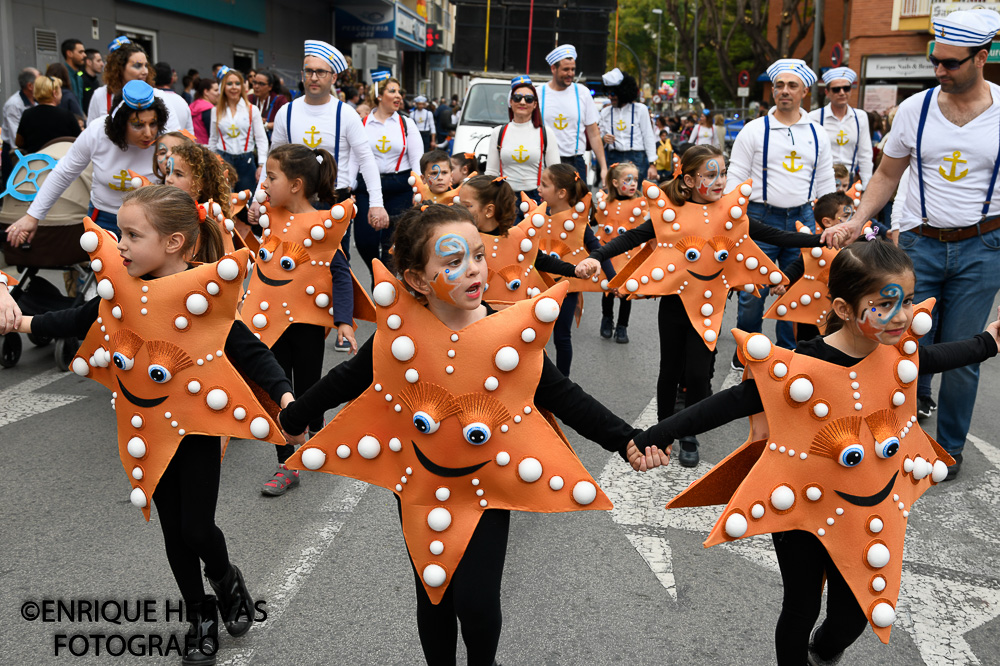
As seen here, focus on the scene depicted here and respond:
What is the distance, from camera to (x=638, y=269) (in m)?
5.38

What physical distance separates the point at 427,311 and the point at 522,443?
0.47 meters

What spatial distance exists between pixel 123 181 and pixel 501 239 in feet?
7.51

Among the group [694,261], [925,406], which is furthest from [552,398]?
[925,406]

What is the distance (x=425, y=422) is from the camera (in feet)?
8.68

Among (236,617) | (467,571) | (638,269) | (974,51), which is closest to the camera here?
(467,571)

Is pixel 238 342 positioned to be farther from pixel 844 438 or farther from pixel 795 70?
pixel 795 70

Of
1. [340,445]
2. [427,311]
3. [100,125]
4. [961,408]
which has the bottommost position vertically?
[961,408]

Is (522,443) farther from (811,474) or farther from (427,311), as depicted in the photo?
(811,474)

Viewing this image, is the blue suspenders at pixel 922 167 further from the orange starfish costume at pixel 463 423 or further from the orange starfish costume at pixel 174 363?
the orange starfish costume at pixel 174 363

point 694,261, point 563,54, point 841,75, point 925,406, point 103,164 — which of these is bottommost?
point 925,406

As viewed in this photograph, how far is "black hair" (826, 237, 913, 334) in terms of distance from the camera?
2.75 metres

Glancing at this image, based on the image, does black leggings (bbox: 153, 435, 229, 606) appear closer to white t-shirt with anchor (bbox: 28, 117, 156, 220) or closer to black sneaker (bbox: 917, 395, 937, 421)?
white t-shirt with anchor (bbox: 28, 117, 156, 220)

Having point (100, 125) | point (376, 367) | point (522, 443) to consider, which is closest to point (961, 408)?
point (522, 443)

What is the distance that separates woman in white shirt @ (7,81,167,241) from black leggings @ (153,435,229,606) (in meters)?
2.63
